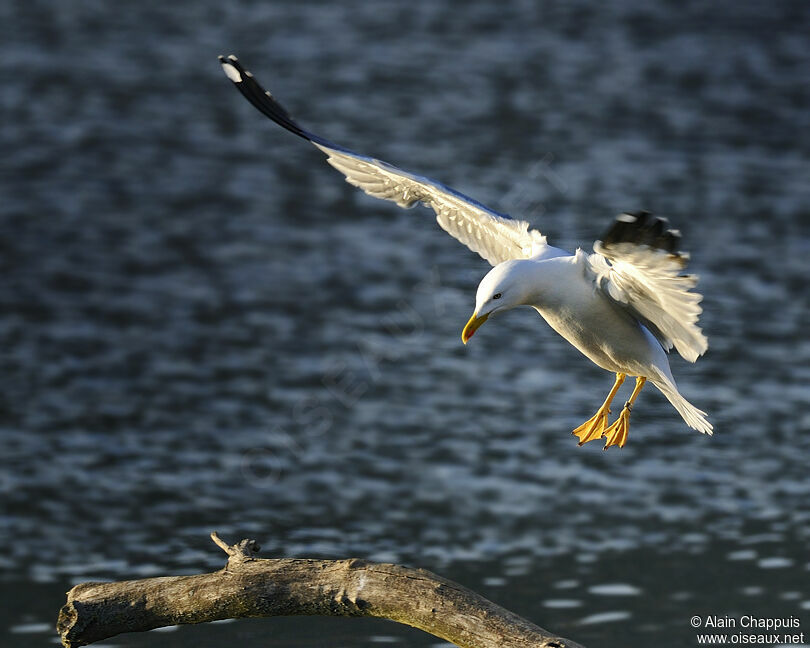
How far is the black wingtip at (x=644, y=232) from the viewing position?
707 centimetres

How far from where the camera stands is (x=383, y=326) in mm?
18750

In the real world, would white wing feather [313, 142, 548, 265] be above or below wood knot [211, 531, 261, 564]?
above

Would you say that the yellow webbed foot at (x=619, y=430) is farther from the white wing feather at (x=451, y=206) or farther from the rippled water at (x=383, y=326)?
the rippled water at (x=383, y=326)

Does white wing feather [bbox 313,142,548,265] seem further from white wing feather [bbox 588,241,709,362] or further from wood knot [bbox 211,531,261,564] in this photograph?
wood knot [bbox 211,531,261,564]

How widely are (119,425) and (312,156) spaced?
9600mm

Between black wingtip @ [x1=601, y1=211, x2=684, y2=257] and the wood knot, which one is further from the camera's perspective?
the wood knot

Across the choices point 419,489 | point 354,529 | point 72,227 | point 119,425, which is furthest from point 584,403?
point 72,227

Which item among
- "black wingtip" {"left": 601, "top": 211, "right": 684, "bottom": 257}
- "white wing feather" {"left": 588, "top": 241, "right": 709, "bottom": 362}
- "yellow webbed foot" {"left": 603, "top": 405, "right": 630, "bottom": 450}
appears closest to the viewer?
"black wingtip" {"left": 601, "top": 211, "right": 684, "bottom": 257}

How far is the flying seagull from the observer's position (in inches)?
290

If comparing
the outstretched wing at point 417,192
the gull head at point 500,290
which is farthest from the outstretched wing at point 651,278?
the outstretched wing at point 417,192

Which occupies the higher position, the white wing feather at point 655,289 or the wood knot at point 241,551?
the white wing feather at point 655,289

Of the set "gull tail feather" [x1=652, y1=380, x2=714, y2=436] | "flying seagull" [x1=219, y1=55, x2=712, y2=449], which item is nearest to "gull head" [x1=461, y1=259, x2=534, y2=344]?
"flying seagull" [x1=219, y1=55, x2=712, y2=449]

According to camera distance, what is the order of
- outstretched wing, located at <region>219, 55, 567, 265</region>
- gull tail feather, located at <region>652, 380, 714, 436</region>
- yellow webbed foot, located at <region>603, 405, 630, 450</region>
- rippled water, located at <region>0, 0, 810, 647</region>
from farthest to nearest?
rippled water, located at <region>0, 0, 810, 647</region> → yellow webbed foot, located at <region>603, 405, 630, 450</region> → outstretched wing, located at <region>219, 55, 567, 265</region> → gull tail feather, located at <region>652, 380, 714, 436</region>

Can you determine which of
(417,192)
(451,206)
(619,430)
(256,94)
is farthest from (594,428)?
(256,94)
